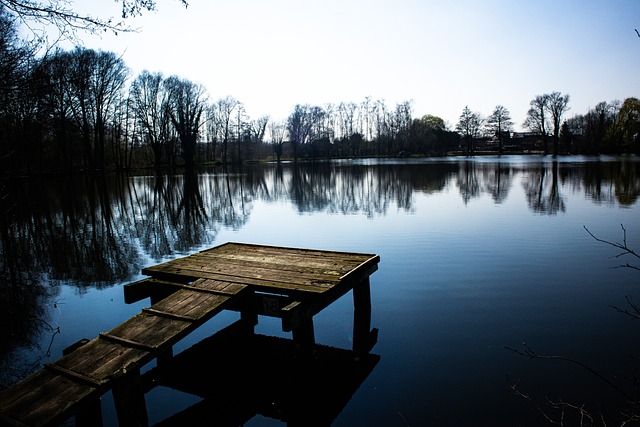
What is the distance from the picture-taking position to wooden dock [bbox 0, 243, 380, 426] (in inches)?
133

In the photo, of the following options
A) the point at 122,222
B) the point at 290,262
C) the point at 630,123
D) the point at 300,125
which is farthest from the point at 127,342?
the point at 300,125

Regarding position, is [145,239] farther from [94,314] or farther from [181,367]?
[181,367]

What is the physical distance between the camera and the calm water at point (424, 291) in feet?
15.8

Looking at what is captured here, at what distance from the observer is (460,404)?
4.53 metres

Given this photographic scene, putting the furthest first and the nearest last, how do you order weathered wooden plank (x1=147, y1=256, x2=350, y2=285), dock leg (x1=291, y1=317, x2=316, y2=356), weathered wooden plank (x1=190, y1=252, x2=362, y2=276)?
weathered wooden plank (x1=190, y1=252, x2=362, y2=276), weathered wooden plank (x1=147, y1=256, x2=350, y2=285), dock leg (x1=291, y1=317, x2=316, y2=356)

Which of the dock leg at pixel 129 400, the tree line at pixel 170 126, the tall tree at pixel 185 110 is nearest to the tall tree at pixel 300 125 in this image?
the tree line at pixel 170 126

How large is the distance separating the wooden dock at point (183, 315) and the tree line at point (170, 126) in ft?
9.79

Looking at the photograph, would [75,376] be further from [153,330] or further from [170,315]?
[170,315]

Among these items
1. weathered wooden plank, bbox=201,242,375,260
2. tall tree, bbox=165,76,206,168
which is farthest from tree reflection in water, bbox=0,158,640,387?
tall tree, bbox=165,76,206,168

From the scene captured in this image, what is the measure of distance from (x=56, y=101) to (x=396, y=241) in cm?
881

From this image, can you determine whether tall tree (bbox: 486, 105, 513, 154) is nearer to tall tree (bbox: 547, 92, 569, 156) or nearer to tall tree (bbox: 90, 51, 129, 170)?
tall tree (bbox: 547, 92, 569, 156)

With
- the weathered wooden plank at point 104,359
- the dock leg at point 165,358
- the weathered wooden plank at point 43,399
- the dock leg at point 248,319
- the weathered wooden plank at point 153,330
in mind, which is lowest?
the dock leg at point 165,358

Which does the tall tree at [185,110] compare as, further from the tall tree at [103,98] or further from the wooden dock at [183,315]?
the wooden dock at [183,315]

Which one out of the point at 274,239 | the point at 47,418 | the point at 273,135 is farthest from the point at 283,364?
the point at 273,135
